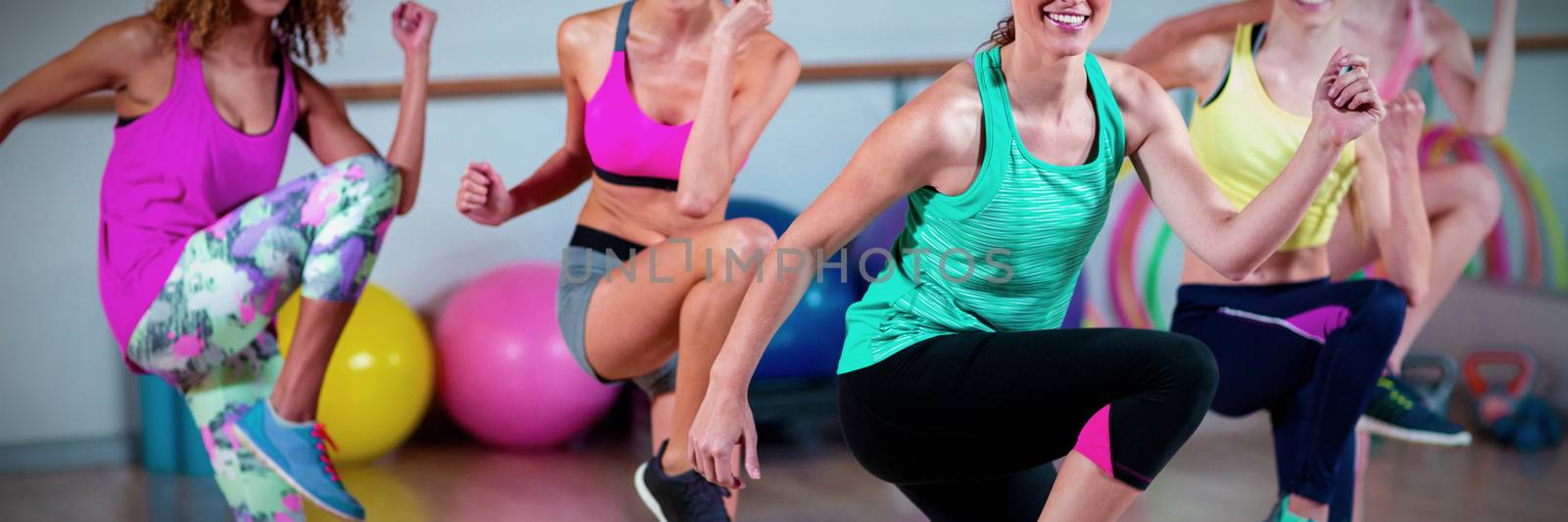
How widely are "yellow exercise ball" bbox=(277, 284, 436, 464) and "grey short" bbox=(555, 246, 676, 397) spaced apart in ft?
3.80

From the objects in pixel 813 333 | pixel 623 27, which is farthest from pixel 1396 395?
pixel 623 27

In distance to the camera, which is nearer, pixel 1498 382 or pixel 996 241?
pixel 996 241

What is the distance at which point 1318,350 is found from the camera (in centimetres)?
252

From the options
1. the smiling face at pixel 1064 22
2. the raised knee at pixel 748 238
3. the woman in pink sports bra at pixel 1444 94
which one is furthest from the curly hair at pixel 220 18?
the woman in pink sports bra at pixel 1444 94

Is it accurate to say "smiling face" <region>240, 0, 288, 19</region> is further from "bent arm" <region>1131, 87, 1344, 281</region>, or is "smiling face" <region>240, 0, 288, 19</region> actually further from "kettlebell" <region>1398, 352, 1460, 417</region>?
"kettlebell" <region>1398, 352, 1460, 417</region>

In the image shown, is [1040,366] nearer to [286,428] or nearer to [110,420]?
[286,428]

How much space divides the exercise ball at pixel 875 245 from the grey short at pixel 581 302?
120cm

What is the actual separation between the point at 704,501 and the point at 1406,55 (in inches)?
68.7

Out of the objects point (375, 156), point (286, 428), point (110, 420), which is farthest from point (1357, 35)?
point (110, 420)

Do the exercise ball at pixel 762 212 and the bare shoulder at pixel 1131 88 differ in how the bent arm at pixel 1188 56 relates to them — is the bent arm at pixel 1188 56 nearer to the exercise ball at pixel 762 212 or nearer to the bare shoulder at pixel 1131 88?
the bare shoulder at pixel 1131 88

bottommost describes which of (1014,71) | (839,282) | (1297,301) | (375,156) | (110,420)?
(110,420)

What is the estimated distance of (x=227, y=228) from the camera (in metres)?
2.31

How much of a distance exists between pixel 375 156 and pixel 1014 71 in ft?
3.69

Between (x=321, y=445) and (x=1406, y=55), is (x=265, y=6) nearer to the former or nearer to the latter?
(x=321, y=445)
